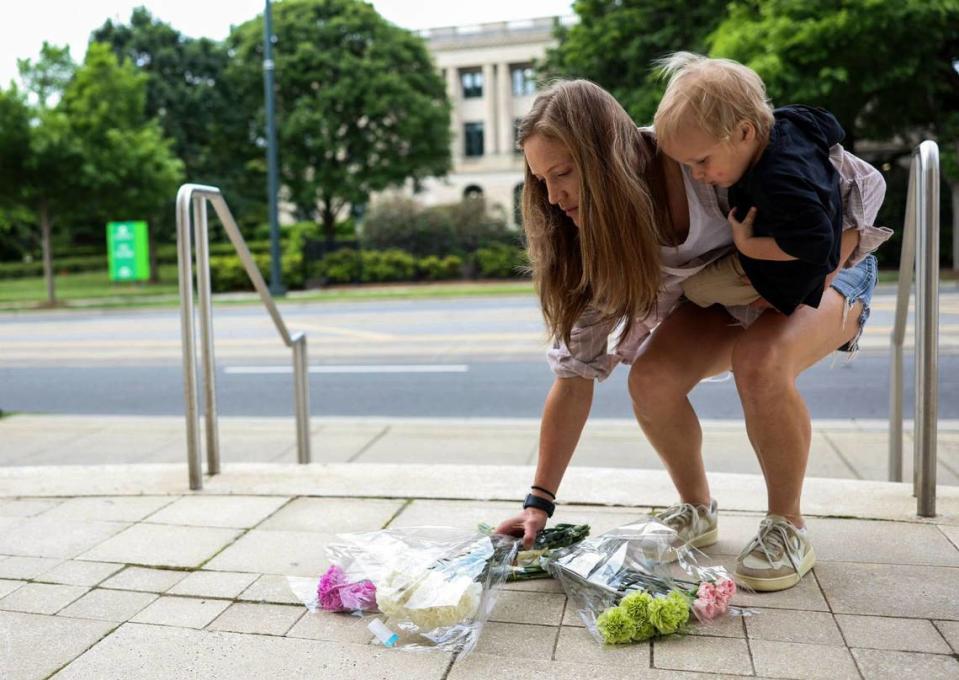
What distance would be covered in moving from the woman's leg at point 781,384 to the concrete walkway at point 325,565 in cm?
28

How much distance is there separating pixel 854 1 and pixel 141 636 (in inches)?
688

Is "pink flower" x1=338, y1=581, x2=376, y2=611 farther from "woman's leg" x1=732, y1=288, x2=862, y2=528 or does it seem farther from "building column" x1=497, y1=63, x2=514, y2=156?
"building column" x1=497, y1=63, x2=514, y2=156

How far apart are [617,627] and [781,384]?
2.45 ft

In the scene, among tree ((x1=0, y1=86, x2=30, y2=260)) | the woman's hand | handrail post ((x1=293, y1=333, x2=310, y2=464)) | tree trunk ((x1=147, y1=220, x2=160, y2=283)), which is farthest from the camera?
tree trunk ((x1=147, y1=220, x2=160, y2=283))

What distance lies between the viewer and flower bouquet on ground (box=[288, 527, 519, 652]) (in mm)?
1992

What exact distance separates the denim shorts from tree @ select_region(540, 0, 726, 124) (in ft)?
62.0

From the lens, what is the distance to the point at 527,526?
2.32m

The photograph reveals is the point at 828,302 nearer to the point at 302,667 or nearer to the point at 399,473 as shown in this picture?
the point at 302,667

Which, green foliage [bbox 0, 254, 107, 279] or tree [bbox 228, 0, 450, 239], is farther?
green foliage [bbox 0, 254, 107, 279]

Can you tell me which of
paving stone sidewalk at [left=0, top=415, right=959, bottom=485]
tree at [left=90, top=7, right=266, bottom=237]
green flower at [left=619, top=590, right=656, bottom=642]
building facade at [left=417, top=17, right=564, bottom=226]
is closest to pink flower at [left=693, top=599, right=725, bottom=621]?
green flower at [left=619, top=590, right=656, bottom=642]

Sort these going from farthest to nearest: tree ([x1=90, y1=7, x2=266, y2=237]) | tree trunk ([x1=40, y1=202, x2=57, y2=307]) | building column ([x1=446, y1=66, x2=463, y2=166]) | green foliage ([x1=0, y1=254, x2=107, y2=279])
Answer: building column ([x1=446, y1=66, x2=463, y2=166]), green foliage ([x1=0, y1=254, x2=107, y2=279]), tree ([x1=90, y1=7, x2=266, y2=237]), tree trunk ([x1=40, y1=202, x2=57, y2=307])

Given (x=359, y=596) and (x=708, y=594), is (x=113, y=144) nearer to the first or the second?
(x=359, y=596)

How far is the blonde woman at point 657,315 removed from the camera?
200 centimetres

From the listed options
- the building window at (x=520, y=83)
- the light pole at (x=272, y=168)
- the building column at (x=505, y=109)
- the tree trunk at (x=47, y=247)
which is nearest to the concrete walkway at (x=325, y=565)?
the light pole at (x=272, y=168)
